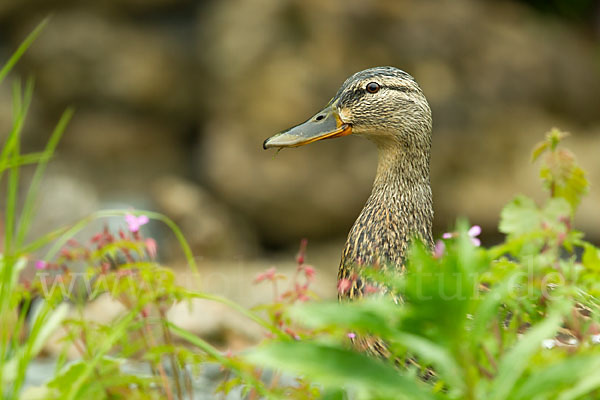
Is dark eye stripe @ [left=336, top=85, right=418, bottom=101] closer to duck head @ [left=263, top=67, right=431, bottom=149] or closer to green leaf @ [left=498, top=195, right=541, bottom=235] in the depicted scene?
duck head @ [left=263, top=67, right=431, bottom=149]

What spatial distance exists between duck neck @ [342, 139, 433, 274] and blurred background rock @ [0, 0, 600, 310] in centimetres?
293

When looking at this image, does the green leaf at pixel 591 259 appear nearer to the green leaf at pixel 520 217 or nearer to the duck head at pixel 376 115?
the green leaf at pixel 520 217

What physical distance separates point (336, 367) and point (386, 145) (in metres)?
1.58

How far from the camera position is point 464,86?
5.54 meters

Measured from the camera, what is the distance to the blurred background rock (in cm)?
555

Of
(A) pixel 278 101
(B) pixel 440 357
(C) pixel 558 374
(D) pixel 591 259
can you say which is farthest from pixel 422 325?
(A) pixel 278 101

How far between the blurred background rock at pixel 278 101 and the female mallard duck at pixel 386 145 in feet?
9.53

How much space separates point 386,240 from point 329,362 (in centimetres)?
128

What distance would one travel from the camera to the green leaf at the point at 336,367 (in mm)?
897

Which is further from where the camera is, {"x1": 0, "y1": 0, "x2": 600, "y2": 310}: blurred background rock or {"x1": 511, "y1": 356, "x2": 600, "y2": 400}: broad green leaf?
{"x1": 0, "y1": 0, "x2": 600, "y2": 310}: blurred background rock

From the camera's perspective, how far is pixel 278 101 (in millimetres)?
5641

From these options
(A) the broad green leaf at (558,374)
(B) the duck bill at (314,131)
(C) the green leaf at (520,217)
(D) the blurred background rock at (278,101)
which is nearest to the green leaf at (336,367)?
(A) the broad green leaf at (558,374)

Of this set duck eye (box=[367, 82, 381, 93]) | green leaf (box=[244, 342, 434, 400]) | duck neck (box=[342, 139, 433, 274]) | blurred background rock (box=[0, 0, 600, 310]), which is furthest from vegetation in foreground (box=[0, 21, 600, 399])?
blurred background rock (box=[0, 0, 600, 310])

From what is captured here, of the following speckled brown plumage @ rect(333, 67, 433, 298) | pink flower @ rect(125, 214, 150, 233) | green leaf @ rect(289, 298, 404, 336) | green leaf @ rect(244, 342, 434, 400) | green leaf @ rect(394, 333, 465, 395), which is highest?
speckled brown plumage @ rect(333, 67, 433, 298)
